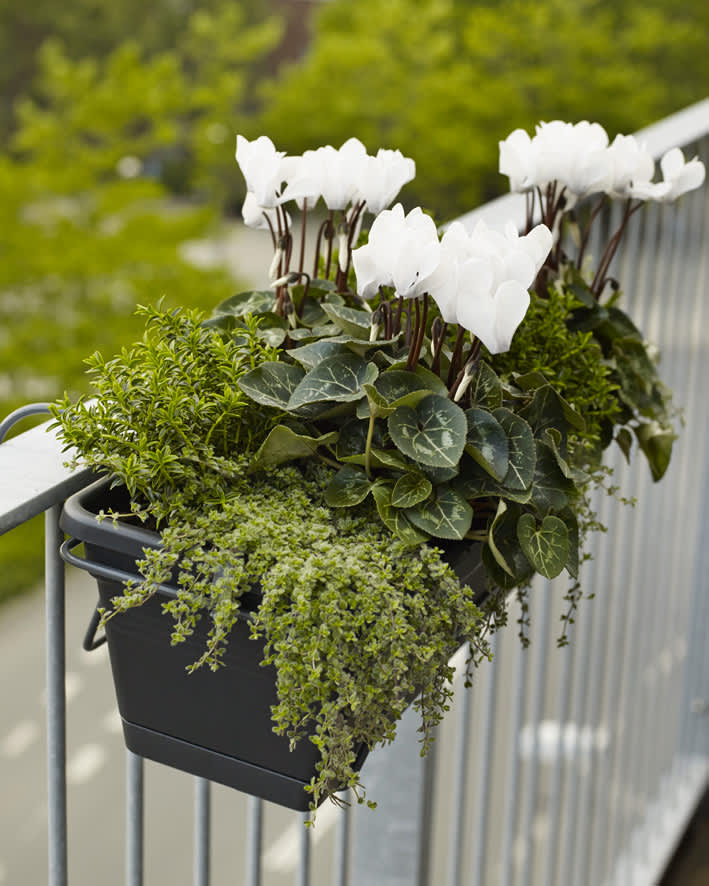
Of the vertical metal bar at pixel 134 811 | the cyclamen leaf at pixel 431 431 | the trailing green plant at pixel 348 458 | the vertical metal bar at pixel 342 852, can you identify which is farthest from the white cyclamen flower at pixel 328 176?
the vertical metal bar at pixel 342 852

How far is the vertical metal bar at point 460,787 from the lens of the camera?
122 cm

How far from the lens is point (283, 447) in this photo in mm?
802

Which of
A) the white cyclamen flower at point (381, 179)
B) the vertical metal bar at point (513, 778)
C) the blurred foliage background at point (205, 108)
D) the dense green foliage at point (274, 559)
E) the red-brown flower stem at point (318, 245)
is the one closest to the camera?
the dense green foliage at point (274, 559)

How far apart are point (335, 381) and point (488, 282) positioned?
0.49ft

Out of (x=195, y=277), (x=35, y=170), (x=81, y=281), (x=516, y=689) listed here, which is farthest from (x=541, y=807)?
(x=35, y=170)

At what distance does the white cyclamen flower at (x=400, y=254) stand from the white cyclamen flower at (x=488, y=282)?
0.7 inches

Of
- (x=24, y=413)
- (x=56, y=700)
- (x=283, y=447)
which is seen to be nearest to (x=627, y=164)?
(x=283, y=447)

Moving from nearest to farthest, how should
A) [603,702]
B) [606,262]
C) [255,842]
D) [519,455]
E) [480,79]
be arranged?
[519,455] < [255,842] < [606,262] < [603,702] < [480,79]

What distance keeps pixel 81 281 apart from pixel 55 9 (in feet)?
31.2

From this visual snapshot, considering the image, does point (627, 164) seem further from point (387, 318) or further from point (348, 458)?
point (348, 458)

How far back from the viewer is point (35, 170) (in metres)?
9.05

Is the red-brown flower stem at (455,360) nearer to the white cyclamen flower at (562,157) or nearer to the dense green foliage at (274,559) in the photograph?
the dense green foliage at (274,559)

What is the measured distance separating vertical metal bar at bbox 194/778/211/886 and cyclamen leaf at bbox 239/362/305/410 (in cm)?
34

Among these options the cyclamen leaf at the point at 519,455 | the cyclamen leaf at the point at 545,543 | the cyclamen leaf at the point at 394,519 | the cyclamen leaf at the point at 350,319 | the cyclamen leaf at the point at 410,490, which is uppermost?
the cyclamen leaf at the point at 350,319
